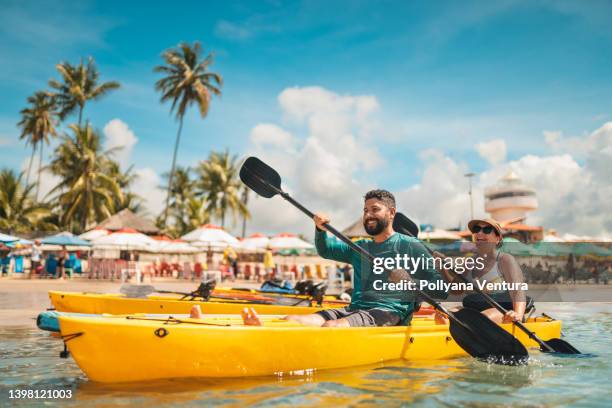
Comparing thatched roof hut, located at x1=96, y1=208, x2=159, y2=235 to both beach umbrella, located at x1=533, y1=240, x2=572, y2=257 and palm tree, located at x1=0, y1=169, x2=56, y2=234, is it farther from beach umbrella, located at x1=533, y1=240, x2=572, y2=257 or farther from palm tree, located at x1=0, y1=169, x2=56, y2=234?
beach umbrella, located at x1=533, y1=240, x2=572, y2=257

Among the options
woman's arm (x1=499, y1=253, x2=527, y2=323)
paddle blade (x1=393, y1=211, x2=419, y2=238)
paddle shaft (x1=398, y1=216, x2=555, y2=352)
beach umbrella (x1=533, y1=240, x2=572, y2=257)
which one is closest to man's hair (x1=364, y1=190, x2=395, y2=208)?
paddle shaft (x1=398, y1=216, x2=555, y2=352)

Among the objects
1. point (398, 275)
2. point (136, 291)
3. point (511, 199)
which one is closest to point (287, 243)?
point (136, 291)

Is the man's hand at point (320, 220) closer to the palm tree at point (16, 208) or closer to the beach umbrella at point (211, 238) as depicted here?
the beach umbrella at point (211, 238)

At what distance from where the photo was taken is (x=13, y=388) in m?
3.80

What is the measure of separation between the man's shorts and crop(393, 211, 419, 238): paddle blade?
1.72 metres

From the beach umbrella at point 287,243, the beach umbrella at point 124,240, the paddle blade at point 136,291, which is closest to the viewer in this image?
the paddle blade at point 136,291

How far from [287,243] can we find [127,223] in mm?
13332

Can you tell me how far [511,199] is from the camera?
71.8 meters

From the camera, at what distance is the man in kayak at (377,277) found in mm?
4590

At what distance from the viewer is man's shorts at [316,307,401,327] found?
4531 millimetres

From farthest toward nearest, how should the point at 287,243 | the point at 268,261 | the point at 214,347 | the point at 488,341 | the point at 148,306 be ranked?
1. the point at 287,243
2. the point at 268,261
3. the point at 148,306
4. the point at 488,341
5. the point at 214,347

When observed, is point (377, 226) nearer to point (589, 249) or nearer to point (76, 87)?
point (589, 249)

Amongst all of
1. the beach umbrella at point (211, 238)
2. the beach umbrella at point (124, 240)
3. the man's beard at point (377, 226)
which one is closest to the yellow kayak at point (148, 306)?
the man's beard at point (377, 226)

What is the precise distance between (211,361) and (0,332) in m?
4.24
